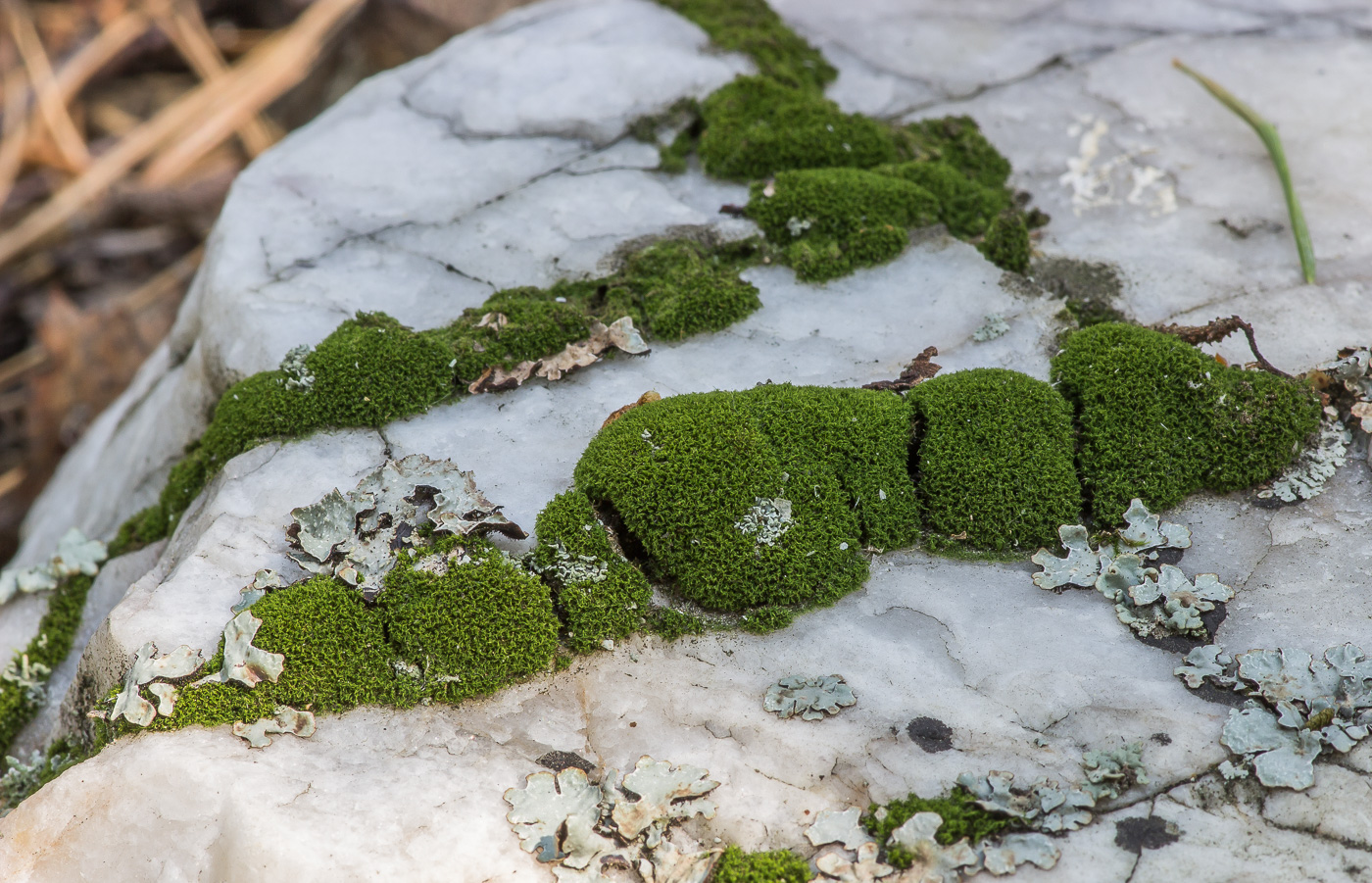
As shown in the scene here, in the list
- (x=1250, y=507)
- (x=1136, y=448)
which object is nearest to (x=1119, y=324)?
(x=1136, y=448)

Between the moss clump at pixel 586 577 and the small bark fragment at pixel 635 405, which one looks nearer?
the moss clump at pixel 586 577

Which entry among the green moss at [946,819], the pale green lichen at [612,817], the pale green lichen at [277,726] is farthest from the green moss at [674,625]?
the pale green lichen at [277,726]

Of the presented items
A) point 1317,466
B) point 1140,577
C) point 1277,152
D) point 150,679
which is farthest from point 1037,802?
point 1277,152

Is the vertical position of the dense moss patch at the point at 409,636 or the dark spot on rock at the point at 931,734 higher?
the dense moss patch at the point at 409,636

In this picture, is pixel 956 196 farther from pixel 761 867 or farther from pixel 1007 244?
pixel 761 867

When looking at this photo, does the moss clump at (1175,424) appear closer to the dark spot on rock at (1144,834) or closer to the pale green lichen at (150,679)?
the dark spot on rock at (1144,834)
